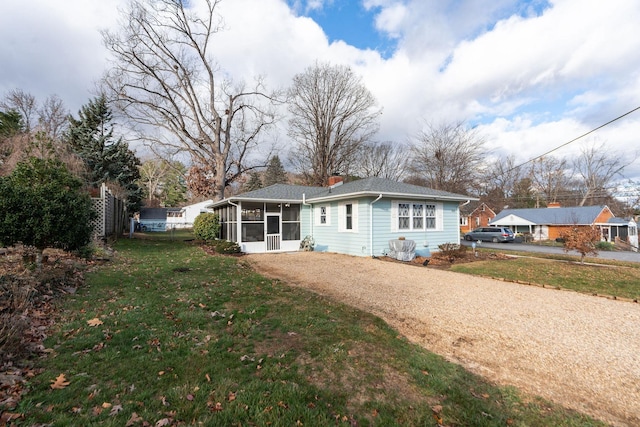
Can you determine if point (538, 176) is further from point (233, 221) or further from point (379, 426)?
point (379, 426)

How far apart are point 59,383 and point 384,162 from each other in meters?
32.5

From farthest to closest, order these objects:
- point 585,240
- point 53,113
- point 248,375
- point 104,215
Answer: point 53,113 < point 104,215 < point 585,240 < point 248,375

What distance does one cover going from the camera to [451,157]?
2647cm

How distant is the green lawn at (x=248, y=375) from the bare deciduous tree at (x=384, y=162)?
94.5 ft

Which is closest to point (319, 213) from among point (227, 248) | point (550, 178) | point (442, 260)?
point (227, 248)

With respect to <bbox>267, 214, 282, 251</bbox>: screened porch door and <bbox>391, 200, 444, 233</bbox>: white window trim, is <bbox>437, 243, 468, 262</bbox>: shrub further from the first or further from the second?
<bbox>267, 214, 282, 251</bbox>: screened porch door

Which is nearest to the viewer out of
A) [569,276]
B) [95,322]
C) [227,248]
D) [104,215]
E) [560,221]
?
[95,322]

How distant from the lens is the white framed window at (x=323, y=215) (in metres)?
14.3

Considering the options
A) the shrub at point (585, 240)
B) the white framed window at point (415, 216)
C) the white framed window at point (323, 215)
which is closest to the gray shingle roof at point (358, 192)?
the white framed window at point (415, 216)

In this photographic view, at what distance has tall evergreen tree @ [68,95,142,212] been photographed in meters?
23.4

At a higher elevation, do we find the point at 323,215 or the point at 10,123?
the point at 10,123

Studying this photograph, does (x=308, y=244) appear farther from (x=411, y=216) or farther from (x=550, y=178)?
(x=550, y=178)

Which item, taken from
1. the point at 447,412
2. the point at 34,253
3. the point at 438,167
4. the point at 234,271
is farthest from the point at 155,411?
the point at 438,167

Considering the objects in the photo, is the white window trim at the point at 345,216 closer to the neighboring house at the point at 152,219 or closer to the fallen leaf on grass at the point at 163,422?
the fallen leaf on grass at the point at 163,422
